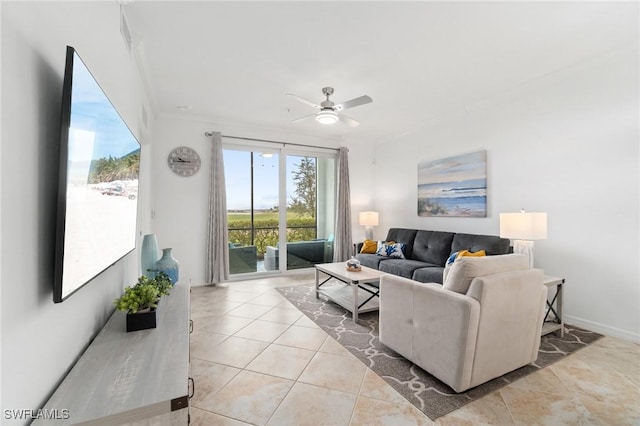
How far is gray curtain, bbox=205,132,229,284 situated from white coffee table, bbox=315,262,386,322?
1.67m

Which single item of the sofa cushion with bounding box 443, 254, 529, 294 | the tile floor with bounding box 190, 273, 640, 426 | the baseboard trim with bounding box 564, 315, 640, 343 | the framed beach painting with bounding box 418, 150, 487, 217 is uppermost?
the framed beach painting with bounding box 418, 150, 487, 217

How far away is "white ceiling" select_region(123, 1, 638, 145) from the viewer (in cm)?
215

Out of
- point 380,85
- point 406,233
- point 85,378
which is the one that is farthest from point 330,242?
point 85,378

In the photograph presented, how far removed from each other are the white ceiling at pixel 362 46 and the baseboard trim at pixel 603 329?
265 cm

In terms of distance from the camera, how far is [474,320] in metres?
1.79

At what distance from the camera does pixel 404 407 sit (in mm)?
1754

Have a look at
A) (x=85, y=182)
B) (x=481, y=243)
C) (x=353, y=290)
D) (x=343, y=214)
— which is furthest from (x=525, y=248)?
(x=85, y=182)

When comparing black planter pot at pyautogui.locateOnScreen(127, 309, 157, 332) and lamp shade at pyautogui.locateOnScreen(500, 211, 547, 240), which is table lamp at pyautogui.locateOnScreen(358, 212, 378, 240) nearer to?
lamp shade at pyautogui.locateOnScreen(500, 211, 547, 240)

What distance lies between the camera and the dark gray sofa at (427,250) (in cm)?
353

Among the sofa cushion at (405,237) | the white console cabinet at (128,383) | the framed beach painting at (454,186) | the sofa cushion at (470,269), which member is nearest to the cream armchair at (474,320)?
the sofa cushion at (470,269)

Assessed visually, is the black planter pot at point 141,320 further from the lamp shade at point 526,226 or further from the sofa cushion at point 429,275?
the lamp shade at point 526,226

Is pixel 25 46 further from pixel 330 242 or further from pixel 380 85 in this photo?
pixel 330 242

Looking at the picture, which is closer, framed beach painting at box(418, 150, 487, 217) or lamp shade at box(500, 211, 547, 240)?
lamp shade at box(500, 211, 547, 240)

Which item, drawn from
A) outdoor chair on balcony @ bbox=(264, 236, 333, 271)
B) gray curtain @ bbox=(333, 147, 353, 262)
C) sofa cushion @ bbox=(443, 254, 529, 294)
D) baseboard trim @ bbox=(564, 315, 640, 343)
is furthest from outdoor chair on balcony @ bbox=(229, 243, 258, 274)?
baseboard trim @ bbox=(564, 315, 640, 343)
